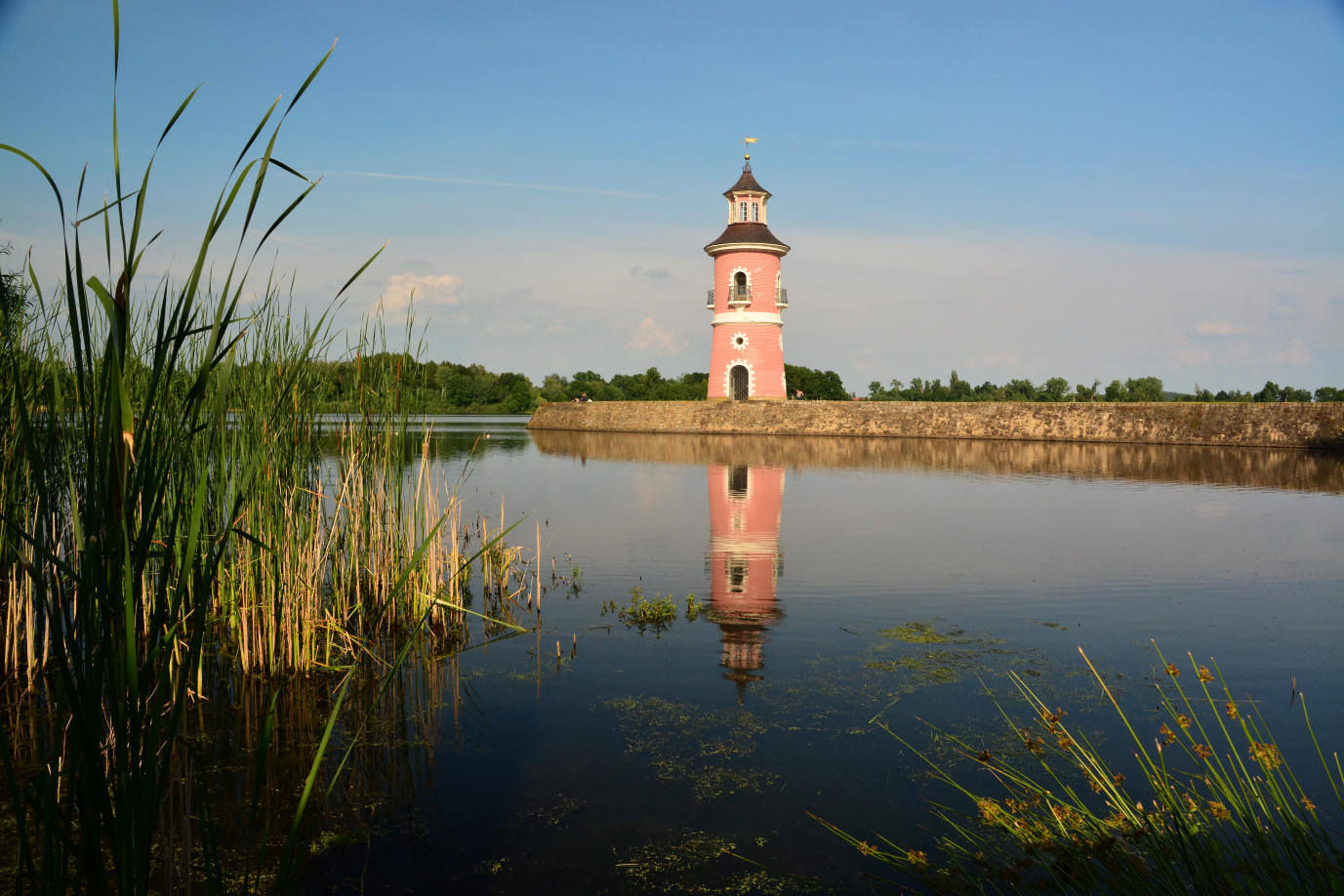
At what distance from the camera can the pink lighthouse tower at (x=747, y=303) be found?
35.8m

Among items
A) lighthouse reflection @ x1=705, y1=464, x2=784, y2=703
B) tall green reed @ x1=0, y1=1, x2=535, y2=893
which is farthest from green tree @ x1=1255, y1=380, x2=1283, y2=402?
tall green reed @ x1=0, y1=1, x2=535, y2=893

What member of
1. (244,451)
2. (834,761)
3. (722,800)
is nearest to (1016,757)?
(834,761)

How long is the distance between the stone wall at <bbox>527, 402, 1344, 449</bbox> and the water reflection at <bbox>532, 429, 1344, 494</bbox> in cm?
63

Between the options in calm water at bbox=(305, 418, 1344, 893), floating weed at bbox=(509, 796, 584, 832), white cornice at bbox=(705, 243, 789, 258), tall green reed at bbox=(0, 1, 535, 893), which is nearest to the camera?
tall green reed at bbox=(0, 1, 535, 893)

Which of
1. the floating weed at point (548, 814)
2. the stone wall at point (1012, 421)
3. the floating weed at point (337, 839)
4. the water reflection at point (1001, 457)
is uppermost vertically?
the stone wall at point (1012, 421)

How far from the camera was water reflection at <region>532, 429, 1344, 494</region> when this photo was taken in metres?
20.4

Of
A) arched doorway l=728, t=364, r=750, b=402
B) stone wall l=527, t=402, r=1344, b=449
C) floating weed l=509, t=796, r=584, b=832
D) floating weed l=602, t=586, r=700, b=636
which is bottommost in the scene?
floating weed l=509, t=796, r=584, b=832

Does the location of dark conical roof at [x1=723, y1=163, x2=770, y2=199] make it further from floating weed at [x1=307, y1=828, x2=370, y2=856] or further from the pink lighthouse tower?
floating weed at [x1=307, y1=828, x2=370, y2=856]

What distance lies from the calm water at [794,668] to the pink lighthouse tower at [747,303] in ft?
71.9

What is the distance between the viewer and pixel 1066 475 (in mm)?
20312

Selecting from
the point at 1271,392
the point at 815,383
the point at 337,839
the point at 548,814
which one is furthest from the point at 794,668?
the point at 815,383

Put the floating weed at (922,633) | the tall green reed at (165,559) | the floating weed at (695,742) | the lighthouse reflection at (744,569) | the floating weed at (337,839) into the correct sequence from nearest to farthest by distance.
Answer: the tall green reed at (165,559), the floating weed at (337,839), the floating weed at (695,742), the lighthouse reflection at (744,569), the floating weed at (922,633)

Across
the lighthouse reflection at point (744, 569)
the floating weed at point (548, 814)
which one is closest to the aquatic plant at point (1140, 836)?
the floating weed at point (548, 814)

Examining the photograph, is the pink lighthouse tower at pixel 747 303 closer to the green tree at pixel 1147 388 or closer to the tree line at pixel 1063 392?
the tree line at pixel 1063 392
